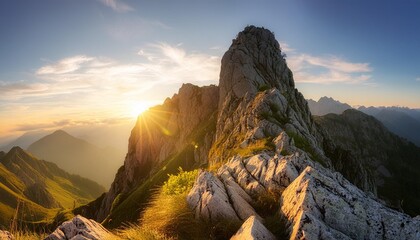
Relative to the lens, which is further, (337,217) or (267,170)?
(267,170)

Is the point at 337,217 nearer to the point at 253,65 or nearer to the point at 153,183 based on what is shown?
the point at 153,183

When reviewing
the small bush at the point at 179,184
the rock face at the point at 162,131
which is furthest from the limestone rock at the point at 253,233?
the rock face at the point at 162,131

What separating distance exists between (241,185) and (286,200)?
4.94 meters

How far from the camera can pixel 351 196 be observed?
36.3 feet

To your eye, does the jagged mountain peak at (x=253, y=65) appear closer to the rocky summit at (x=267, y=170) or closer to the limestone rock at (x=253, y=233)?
the rocky summit at (x=267, y=170)

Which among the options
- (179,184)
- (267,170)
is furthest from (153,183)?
(267,170)

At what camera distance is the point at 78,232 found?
11664 millimetres

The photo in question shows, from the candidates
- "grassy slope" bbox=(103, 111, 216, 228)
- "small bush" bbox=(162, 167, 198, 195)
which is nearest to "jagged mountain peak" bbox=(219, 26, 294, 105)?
"grassy slope" bbox=(103, 111, 216, 228)

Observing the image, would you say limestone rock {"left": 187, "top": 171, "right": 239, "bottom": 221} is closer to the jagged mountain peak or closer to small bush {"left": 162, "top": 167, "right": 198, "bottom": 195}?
small bush {"left": 162, "top": 167, "right": 198, "bottom": 195}

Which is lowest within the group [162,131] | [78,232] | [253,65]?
[162,131]

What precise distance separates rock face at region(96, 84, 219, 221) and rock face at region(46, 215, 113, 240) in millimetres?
111618

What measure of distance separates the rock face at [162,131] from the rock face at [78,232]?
112m

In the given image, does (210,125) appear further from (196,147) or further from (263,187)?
(263,187)

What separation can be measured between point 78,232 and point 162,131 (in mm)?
142618
